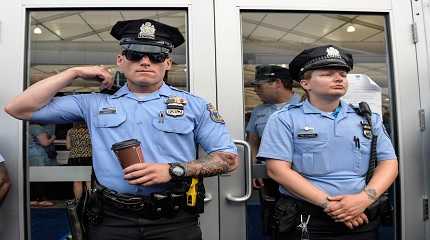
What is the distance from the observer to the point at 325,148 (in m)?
1.92

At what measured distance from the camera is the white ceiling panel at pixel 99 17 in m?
2.31

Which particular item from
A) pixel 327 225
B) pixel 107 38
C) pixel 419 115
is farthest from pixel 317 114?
pixel 107 38

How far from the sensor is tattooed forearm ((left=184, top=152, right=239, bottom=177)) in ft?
5.85

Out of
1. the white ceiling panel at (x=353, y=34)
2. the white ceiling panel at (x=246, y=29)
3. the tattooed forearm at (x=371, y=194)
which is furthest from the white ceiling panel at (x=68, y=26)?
the tattooed forearm at (x=371, y=194)

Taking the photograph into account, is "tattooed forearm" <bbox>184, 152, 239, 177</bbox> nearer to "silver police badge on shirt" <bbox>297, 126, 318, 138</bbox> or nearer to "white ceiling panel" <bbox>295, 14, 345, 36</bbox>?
"silver police badge on shirt" <bbox>297, 126, 318, 138</bbox>

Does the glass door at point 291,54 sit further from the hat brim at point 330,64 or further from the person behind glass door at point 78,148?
the person behind glass door at point 78,148

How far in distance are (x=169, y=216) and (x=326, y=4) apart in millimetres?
1540

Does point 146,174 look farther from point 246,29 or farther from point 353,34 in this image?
point 353,34

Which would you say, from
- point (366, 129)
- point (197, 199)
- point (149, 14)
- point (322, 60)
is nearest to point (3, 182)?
point (197, 199)

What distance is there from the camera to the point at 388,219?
92.2 inches

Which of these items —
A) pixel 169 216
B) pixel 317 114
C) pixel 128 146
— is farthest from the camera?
pixel 317 114

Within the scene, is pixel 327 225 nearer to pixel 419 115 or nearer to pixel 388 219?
pixel 388 219

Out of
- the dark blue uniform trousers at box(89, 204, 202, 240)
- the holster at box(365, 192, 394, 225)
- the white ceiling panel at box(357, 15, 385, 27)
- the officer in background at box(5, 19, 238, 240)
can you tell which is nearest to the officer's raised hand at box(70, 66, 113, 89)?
the officer in background at box(5, 19, 238, 240)

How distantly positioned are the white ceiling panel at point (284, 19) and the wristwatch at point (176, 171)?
1091 millimetres
